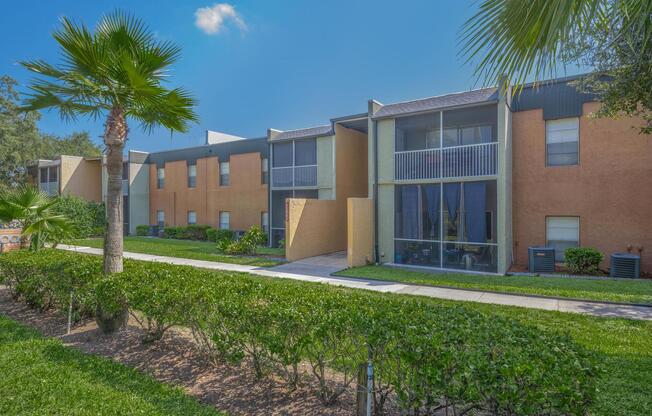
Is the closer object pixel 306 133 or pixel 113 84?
pixel 113 84

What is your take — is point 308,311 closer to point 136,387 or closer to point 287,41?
point 136,387

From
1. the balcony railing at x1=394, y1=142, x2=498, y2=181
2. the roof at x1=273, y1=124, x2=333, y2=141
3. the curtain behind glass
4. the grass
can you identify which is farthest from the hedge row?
the roof at x1=273, y1=124, x2=333, y2=141

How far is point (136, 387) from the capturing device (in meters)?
4.07

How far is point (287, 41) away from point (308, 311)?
21.4 m

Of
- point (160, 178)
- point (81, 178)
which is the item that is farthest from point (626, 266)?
point (81, 178)

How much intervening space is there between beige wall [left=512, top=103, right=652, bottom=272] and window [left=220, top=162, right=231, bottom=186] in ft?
55.1

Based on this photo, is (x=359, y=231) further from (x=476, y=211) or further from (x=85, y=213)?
(x=85, y=213)

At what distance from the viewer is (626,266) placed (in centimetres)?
1101

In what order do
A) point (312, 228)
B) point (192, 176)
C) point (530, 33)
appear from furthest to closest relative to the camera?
point (192, 176)
point (312, 228)
point (530, 33)

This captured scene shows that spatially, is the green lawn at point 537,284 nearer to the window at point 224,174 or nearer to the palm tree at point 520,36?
the palm tree at point 520,36

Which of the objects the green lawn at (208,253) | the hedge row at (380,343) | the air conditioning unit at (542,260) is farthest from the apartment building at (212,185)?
the hedge row at (380,343)

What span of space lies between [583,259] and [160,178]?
26416mm

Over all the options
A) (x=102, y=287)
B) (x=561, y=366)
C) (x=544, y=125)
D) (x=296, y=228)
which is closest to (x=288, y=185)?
(x=296, y=228)

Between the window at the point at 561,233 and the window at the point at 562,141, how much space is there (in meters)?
2.10
